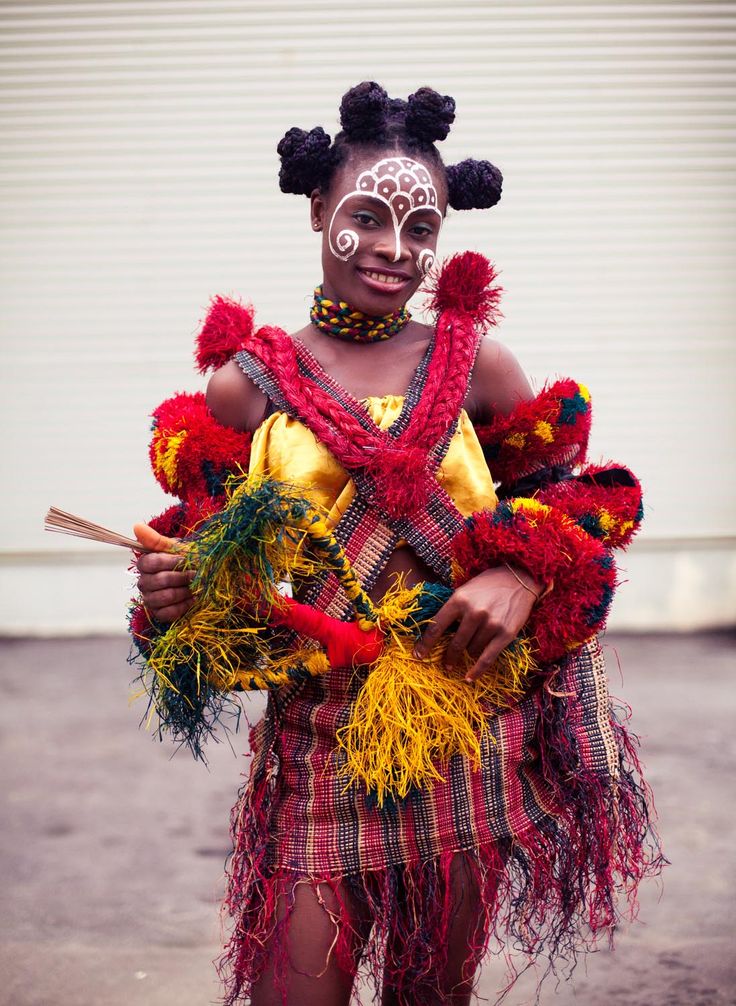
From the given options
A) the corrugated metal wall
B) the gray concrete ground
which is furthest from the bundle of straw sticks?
the corrugated metal wall

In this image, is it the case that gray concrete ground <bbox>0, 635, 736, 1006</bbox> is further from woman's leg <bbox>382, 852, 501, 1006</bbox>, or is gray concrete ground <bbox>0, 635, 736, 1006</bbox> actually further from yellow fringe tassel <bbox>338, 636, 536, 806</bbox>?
woman's leg <bbox>382, 852, 501, 1006</bbox>

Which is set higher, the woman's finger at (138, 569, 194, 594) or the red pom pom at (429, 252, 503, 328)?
the red pom pom at (429, 252, 503, 328)

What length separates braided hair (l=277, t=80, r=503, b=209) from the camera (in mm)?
1884

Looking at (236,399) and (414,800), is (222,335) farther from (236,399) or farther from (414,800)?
(414,800)

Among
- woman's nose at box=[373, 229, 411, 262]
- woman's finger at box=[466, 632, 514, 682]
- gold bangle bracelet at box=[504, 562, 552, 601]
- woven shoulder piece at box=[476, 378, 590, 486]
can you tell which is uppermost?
woman's nose at box=[373, 229, 411, 262]

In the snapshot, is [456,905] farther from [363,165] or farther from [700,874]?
[700,874]

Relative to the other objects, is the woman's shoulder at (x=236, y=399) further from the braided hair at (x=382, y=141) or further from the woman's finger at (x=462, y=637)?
the woman's finger at (x=462, y=637)

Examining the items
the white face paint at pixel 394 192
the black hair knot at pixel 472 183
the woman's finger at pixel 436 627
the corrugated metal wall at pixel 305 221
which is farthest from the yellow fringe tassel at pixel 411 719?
the corrugated metal wall at pixel 305 221

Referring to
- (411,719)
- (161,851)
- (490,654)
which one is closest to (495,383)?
(490,654)

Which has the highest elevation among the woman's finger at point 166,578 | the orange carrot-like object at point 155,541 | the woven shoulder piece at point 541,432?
the woven shoulder piece at point 541,432

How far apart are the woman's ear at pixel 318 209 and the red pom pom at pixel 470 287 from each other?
0.78 ft

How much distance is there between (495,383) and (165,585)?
2.20ft

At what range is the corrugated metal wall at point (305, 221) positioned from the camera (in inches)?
230

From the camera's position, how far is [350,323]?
194 cm
